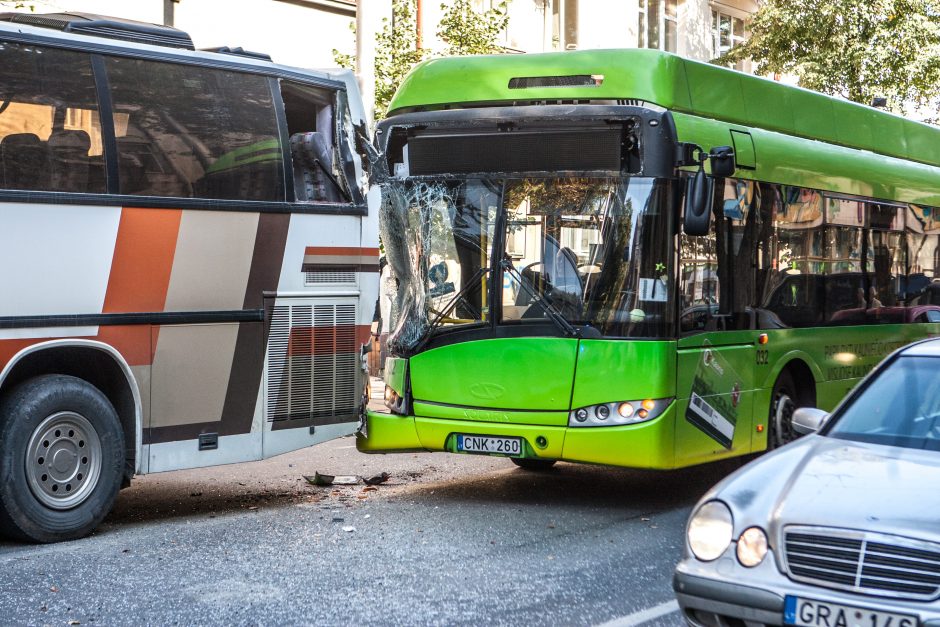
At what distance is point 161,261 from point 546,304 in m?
2.64

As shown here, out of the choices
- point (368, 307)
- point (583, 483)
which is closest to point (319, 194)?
point (368, 307)

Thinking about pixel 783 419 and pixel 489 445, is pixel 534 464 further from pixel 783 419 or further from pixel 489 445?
pixel 489 445

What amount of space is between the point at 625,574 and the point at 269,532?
242cm

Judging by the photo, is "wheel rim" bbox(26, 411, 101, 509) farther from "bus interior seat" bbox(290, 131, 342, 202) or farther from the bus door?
the bus door

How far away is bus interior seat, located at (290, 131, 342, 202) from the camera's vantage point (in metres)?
9.71

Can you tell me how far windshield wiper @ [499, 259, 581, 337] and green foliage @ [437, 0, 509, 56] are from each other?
34.7ft

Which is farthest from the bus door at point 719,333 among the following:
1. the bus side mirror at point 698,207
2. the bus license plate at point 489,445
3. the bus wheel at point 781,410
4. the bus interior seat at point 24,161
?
the bus interior seat at point 24,161

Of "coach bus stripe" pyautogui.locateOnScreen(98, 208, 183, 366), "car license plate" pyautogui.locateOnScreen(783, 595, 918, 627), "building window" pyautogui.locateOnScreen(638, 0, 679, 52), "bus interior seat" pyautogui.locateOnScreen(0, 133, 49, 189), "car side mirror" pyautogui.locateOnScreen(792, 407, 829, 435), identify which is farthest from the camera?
"building window" pyautogui.locateOnScreen(638, 0, 679, 52)

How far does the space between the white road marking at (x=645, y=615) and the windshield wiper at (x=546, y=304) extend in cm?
285

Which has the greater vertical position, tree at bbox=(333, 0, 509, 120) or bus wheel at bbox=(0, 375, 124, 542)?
tree at bbox=(333, 0, 509, 120)

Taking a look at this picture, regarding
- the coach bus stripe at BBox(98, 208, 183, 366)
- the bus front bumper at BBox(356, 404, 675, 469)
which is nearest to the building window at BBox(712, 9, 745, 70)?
the bus front bumper at BBox(356, 404, 675, 469)

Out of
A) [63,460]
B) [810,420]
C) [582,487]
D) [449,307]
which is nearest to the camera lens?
[810,420]

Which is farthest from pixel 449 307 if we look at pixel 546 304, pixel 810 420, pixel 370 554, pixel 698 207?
pixel 810 420

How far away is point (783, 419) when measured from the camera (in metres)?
11.0
